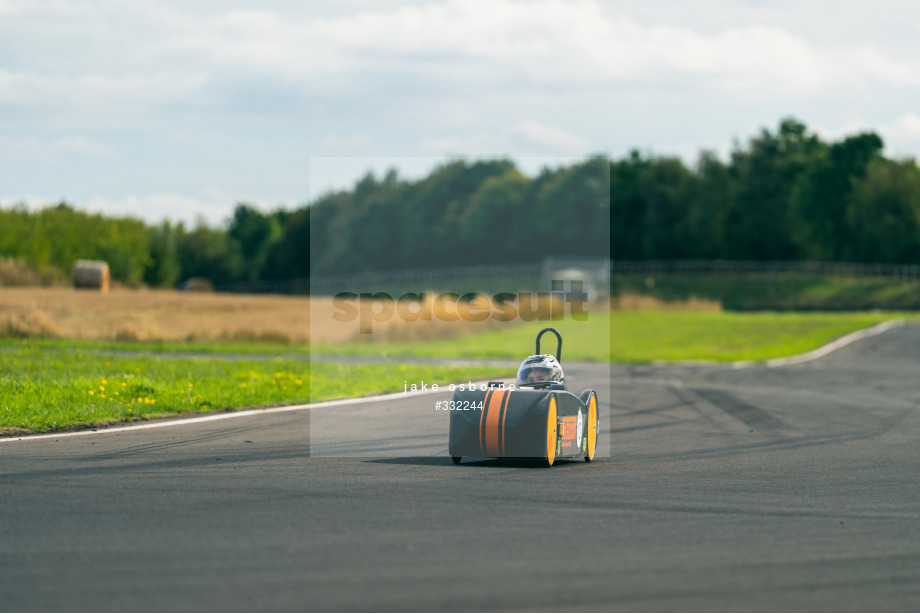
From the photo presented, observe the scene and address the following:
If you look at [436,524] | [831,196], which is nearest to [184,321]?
[436,524]

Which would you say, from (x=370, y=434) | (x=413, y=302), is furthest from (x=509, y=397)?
(x=413, y=302)

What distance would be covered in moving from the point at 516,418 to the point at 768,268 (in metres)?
79.6

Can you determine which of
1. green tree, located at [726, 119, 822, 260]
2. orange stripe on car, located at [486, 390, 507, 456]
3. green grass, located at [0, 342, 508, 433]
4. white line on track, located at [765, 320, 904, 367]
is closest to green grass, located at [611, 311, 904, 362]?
white line on track, located at [765, 320, 904, 367]

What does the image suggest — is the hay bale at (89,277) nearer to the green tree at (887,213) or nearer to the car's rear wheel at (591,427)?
the car's rear wheel at (591,427)

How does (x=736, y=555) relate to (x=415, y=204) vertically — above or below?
below

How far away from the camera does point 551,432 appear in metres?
11.6

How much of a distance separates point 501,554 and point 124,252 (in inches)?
2774

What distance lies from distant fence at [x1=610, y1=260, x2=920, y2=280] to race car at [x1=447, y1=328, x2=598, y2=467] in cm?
7345

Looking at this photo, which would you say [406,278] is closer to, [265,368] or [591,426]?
[265,368]

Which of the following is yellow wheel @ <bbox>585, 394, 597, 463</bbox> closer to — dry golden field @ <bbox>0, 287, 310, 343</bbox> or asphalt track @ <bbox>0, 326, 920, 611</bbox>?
asphalt track @ <bbox>0, 326, 920, 611</bbox>

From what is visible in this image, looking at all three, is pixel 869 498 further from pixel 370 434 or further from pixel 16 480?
pixel 16 480

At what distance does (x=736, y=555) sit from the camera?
7.42 m

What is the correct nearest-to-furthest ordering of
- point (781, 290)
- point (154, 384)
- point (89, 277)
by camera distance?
point (154, 384)
point (89, 277)
point (781, 290)

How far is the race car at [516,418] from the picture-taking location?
1132 cm
